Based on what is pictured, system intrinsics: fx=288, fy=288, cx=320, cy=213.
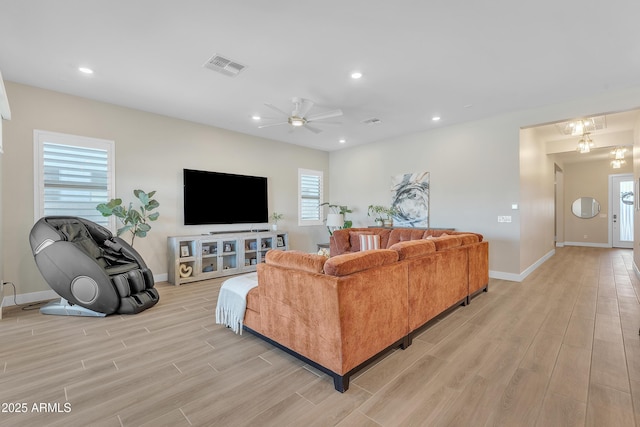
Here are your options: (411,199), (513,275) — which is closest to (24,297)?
(411,199)

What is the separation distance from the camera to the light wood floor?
1.74 m

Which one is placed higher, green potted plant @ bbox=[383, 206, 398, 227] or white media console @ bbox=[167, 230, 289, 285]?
green potted plant @ bbox=[383, 206, 398, 227]

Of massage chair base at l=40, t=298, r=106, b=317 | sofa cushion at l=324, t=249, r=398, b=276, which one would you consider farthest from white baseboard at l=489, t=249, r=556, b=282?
massage chair base at l=40, t=298, r=106, b=317

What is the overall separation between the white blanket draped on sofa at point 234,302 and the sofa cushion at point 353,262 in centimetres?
118

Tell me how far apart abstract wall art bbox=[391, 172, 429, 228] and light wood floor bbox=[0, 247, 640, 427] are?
2.86 meters

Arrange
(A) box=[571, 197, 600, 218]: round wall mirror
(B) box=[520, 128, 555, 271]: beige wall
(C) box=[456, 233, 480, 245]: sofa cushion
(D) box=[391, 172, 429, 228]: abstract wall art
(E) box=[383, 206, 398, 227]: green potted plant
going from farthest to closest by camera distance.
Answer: (A) box=[571, 197, 600, 218]: round wall mirror
(E) box=[383, 206, 398, 227]: green potted plant
(D) box=[391, 172, 429, 228]: abstract wall art
(B) box=[520, 128, 555, 271]: beige wall
(C) box=[456, 233, 480, 245]: sofa cushion

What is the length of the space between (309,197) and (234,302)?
4.78 metres

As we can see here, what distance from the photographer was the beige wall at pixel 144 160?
380 cm

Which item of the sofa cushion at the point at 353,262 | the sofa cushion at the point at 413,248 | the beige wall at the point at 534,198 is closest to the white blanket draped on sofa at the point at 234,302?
the sofa cushion at the point at 353,262

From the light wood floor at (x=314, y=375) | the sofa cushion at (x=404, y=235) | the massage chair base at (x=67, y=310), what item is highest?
the sofa cushion at (x=404, y=235)

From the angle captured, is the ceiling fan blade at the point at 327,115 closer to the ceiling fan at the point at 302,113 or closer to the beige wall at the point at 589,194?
the ceiling fan at the point at 302,113

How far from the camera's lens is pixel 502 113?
4980 millimetres

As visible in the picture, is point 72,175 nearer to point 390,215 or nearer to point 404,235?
point 404,235

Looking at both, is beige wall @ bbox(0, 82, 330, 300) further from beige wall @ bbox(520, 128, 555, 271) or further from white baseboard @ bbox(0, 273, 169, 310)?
beige wall @ bbox(520, 128, 555, 271)
